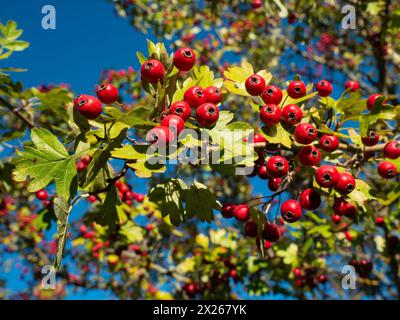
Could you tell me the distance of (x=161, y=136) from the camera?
1.52 metres

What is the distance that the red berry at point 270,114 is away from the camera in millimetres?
1822

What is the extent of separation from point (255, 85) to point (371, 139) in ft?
2.48

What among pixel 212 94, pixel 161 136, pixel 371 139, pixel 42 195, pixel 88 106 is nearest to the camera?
pixel 161 136

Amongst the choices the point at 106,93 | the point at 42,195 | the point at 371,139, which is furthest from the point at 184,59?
the point at 42,195

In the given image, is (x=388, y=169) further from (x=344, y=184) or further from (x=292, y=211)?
(x=292, y=211)

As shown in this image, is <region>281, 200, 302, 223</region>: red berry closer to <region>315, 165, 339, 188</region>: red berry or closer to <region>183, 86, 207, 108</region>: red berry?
<region>315, 165, 339, 188</region>: red berry

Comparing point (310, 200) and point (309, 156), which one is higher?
point (309, 156)

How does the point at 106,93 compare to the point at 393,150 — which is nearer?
the point at 106,93

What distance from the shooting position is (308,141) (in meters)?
1.85

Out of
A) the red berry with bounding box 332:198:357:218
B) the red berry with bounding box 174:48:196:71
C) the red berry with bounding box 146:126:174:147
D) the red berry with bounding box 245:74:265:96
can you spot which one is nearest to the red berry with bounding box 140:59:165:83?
the red berry with bounding box 174:48:196:71

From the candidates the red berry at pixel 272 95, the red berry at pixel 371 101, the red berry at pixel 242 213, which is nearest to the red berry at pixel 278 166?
the red berry at pixel 272 95
